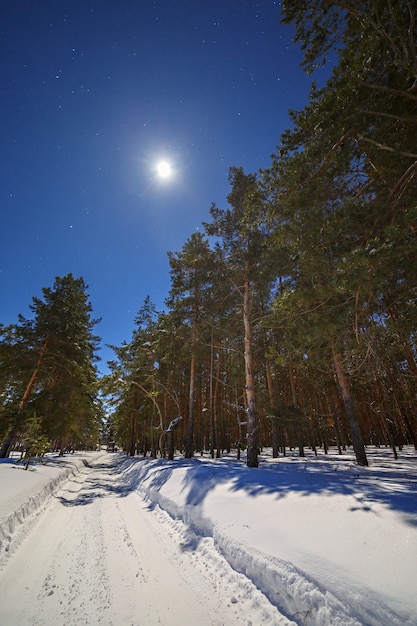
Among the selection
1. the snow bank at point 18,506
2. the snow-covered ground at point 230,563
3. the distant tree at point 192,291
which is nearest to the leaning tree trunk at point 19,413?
the snow bank at point 18,506

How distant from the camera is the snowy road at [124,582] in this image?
2.97 metres

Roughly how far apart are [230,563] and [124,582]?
163 cm

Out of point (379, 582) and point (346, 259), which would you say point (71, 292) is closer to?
point (346, 259)

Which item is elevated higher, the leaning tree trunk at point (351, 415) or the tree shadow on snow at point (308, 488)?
the leaning tree trunk at point (351, 415)

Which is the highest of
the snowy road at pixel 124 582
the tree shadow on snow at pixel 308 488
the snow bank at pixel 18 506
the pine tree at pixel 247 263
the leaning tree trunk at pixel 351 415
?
the pine tree at pixel 247 263

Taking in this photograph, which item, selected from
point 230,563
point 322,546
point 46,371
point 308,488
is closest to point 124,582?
point 230,563

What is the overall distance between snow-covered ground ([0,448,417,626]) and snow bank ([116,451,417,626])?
0.01 metres

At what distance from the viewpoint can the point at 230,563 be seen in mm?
4004

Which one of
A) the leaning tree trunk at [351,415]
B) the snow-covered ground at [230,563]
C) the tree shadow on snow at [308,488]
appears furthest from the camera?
the leaning tree trunk at [351,415]

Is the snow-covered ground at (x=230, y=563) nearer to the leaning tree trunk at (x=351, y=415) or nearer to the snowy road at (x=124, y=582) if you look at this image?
the snowy road at (x=124, y=582)

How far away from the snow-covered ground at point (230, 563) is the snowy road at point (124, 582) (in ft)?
0.06

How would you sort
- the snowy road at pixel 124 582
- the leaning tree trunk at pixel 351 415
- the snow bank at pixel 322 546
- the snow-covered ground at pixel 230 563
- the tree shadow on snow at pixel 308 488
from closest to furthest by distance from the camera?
the snow bank at pixel 322 546 → the snow-covered ground at pixel 230 563 → the snowy road at pixel 124 582 → the tree shadow on snow at pixel 308 488 → the leaning tree trunk at pixel 351 415

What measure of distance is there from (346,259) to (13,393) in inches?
1029

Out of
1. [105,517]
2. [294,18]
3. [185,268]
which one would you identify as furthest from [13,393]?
[294,18]
